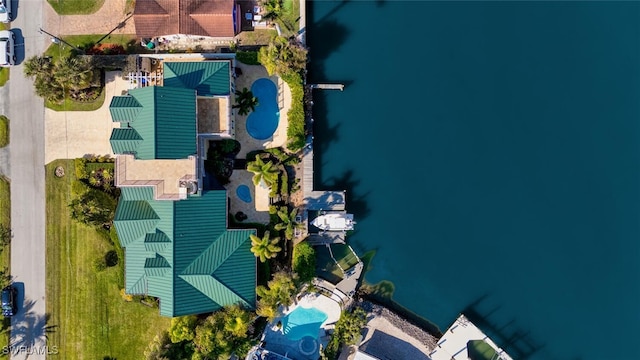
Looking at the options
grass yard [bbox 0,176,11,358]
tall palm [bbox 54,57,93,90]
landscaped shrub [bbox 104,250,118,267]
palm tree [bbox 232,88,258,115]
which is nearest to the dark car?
grass yard [bbox 0,176,11,358]

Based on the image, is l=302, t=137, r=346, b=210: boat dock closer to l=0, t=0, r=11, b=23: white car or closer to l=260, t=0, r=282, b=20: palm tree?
l=260, t=0, r=282, b=20: palm tree

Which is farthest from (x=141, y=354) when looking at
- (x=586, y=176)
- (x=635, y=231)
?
(x=635, y=231)

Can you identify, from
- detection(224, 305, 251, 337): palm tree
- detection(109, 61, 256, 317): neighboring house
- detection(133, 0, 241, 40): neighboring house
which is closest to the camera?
detection(109, 61, 256, 317): neighboring house

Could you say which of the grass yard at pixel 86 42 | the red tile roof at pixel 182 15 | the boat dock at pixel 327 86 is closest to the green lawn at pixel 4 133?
the grass yard at pixel 86 42

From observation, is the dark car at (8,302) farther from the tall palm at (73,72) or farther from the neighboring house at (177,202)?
the tall palm at (73,72)

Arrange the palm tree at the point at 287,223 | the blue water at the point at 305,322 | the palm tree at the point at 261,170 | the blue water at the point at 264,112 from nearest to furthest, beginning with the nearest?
the palm tree at the point at 261,170, the palm tree at the point at 287,223, the blue water at the point at 305,322, the blue water at the point at 264,112

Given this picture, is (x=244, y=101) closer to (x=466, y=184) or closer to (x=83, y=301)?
(x=466, y=184)
